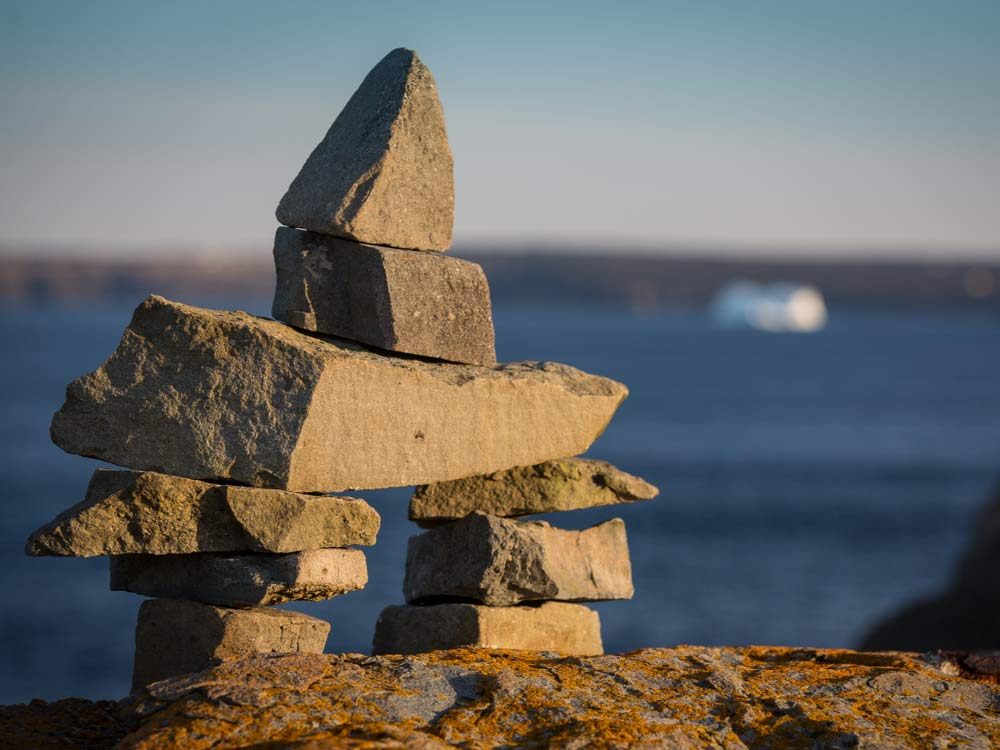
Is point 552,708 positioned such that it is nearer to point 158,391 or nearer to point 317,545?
point 317,545

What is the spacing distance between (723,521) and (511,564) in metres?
39.8

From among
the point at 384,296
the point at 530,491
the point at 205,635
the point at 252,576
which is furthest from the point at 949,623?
the point at 205,635

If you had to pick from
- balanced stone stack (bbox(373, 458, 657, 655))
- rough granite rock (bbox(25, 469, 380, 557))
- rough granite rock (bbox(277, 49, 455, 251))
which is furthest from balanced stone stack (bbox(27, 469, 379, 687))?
rough granite rock (bbox(277, 49, 455, 251))

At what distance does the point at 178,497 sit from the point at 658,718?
2.95 m

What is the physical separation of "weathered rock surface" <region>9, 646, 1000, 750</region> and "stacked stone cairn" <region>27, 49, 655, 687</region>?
999 mm

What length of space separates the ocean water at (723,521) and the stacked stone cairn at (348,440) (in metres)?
15.8

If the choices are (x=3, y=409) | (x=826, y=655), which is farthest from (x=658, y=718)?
(x=3, y=409)

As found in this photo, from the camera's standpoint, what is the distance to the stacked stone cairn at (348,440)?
6781 millimetres

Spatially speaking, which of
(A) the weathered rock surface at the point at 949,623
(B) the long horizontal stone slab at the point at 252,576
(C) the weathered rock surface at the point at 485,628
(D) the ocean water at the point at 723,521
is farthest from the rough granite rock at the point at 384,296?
(D) the ocean water at the point at 723,521

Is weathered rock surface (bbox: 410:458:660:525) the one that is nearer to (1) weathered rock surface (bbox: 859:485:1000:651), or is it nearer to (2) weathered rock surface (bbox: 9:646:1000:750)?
(2) weathered rock surface (bbox: 9:646:1000:750)

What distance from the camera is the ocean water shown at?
27.9 metres

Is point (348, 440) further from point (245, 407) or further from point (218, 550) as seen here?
point (218, 550)

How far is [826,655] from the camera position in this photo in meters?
7.02

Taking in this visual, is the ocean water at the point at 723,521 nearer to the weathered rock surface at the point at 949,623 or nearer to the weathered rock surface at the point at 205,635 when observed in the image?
the weathered rock surface at the point at 949,623
